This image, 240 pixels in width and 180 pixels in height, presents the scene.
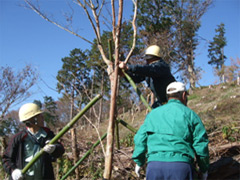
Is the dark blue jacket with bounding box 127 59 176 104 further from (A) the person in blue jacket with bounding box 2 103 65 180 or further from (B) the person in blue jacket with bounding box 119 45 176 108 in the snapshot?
(A) the person in blue jacket with bounding box 2 103 65 180

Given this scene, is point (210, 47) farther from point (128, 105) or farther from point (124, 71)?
point (124, 71)

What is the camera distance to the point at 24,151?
8.89 feet

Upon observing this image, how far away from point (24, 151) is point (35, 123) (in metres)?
0.34

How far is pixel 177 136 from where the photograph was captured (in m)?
2.07

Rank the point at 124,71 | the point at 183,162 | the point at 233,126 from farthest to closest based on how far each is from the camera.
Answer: the point at 233,126 → the point at 124,71 → the point at 183,162

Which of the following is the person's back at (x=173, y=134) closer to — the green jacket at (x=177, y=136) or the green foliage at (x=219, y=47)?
the green jacket at (x=177, y=136)

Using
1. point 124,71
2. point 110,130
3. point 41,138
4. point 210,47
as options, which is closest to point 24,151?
point 41,138

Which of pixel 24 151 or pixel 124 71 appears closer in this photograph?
pixel 24 151

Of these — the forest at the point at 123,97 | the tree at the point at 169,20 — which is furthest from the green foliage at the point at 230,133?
the tree at the point at 169,20

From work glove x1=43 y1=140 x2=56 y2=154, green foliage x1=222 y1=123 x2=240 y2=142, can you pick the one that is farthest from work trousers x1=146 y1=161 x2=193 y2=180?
green foliage x1=222 y1=123 x2=240 y2=142

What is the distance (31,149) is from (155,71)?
1815 mm

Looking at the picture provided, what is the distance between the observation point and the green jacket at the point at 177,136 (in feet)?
6.77

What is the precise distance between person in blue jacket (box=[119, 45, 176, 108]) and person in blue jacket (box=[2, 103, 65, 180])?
124 centimetres

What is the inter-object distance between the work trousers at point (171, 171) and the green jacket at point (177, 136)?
37mm
